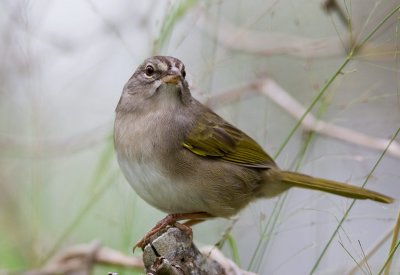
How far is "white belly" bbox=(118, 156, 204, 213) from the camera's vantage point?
3.91m

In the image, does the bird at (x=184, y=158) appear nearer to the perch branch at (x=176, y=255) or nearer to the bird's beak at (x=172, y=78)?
the bird's beak at (x=172, y=78)

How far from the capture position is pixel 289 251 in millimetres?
5301

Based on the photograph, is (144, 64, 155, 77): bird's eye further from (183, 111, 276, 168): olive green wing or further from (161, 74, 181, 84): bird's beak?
(183, 111, 276, 168): olive green wing

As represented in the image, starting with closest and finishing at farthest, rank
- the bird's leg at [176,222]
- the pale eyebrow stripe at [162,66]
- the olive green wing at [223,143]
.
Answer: the bird's leg at [176,222], the pale eyebrow stripe at [162,66], the olive green wing at [223,143]

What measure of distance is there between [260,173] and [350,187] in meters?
0.65

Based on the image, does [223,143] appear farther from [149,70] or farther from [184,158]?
[149,70]

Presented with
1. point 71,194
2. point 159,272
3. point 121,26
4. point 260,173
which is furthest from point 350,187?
point 71,194

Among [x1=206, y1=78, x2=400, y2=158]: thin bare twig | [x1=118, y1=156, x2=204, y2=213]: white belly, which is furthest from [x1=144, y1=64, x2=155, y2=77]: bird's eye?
[x1=206, y1=78, x2=400, y2=158]: thin bare twig

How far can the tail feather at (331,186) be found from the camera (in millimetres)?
4008

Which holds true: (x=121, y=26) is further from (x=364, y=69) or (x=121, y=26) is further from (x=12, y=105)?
(x=364, y=69)

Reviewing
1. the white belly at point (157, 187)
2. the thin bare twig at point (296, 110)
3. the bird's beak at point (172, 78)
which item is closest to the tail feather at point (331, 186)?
the thin bare twig at point (296, 110)

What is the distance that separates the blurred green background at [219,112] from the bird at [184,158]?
0.11 m

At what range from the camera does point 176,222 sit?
12.9ft

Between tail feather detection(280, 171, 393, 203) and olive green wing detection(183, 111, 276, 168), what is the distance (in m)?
0.16
